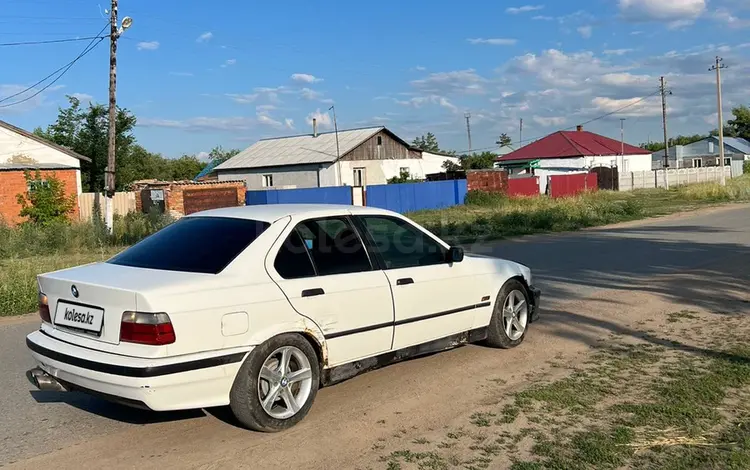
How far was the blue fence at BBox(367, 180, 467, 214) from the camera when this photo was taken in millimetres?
35906

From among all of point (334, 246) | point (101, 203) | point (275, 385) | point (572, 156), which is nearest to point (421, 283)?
point (334, 246)

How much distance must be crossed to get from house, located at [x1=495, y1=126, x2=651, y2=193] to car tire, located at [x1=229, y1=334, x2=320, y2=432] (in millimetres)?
61100

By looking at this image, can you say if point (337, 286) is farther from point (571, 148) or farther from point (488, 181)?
A: point (571, 148)

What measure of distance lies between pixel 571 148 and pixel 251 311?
6792 cm

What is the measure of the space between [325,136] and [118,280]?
50.6 m

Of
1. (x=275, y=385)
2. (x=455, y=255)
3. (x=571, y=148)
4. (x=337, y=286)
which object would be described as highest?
(x=571, y=148)

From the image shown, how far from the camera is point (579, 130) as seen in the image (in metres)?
77.7

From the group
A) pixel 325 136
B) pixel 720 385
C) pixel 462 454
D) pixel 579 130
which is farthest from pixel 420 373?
pixel 579 130

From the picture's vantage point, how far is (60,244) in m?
19.7

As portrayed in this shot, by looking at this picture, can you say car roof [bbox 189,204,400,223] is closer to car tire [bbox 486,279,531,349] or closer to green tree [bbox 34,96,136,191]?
car tire [bbox 486,279,531,349]

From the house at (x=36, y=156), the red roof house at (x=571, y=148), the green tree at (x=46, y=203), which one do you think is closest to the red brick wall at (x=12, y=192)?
the house at (x=36, y=156)

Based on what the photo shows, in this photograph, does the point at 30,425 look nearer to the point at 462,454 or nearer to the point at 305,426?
the point at 305,426

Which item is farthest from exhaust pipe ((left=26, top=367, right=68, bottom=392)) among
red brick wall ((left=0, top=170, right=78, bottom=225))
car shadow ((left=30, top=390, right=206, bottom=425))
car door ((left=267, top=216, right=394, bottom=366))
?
red brick wall ((left=0, top=170, right=78, bottom=225))

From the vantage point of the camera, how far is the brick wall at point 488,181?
A: 131 ft
